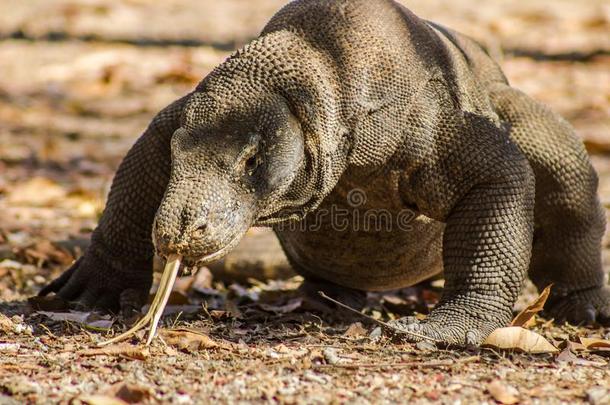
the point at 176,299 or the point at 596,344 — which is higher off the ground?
the point at 596,344

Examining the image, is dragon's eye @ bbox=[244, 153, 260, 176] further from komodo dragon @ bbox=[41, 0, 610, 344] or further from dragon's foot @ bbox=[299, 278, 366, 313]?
dragon's foot @ bbox=[299, 278, 366, 313]

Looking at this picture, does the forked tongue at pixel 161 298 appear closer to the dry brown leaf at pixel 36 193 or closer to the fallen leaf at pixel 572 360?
the fallen leaf at pixel 572 360

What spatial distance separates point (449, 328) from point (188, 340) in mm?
960

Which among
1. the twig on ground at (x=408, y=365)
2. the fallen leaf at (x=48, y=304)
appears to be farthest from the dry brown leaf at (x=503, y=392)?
the fallen leaf at (x=48, y=304)

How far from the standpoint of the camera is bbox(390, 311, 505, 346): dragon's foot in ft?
12.6

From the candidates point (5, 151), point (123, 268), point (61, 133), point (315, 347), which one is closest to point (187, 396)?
point (315, 347)

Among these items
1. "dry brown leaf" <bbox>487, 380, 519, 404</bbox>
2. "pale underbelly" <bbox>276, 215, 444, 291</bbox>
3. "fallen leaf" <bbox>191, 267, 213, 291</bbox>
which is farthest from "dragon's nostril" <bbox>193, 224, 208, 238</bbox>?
"fallen leaf" <bbox>191, 267, 213, 291</bbox>

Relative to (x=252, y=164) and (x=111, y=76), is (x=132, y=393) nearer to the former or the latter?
(x=252, y=164)

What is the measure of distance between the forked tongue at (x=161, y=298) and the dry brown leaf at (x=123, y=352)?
0.02 metres

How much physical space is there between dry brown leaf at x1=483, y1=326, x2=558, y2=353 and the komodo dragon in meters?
0.08

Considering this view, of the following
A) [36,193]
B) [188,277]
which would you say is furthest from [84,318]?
[36,193]

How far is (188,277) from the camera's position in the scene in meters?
5.63

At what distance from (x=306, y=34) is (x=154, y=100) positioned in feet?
21.0

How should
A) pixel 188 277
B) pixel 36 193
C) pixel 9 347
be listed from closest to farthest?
pixel 9 347 → pixel 188 277 → pixel 36 193
